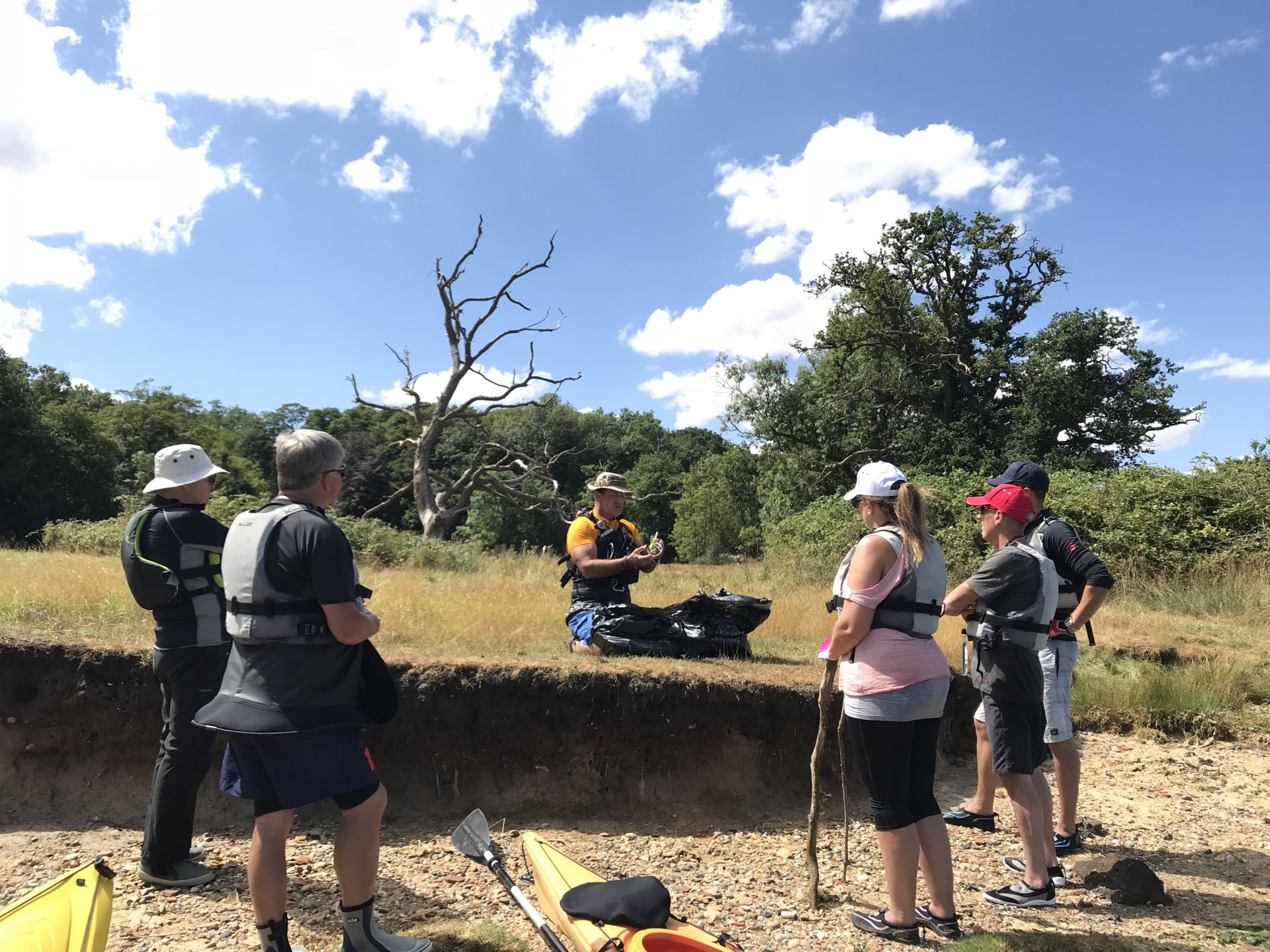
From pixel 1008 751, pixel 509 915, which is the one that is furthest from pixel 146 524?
pixel 1008 751

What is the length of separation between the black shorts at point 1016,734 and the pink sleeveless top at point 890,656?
769mm

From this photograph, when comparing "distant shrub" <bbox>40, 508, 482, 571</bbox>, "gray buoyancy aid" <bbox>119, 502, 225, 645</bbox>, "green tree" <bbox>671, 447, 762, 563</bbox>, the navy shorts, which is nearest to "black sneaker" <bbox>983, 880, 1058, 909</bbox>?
the navy shorts

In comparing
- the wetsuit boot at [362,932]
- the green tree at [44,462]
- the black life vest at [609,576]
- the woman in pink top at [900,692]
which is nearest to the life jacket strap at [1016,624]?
the woman in pink top at [900,692]

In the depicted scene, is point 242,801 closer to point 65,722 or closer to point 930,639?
point 65,722

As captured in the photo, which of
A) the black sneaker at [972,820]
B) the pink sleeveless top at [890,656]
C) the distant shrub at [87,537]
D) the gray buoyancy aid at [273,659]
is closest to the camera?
the gray buoyancy aid at [273,659]

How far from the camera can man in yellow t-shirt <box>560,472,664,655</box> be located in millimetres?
5512

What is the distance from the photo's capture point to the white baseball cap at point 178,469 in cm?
360

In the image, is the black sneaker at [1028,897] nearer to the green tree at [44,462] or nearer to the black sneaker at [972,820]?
the black sneaker at [972,820]

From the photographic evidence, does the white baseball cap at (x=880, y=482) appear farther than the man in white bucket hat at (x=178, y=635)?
No

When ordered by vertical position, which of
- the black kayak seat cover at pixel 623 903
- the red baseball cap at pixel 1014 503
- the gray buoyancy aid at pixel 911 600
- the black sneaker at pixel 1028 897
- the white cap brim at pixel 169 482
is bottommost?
the black sneaker at pixel 1028 897

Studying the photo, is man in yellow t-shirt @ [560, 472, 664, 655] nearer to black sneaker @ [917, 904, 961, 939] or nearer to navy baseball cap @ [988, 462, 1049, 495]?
navy baseball cap @ [988, 462, 1049, 495]

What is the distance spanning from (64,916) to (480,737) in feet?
7.99

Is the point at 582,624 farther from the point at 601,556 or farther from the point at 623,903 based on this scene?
the point at 623,903

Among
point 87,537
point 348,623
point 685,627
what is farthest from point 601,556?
point 87,537
